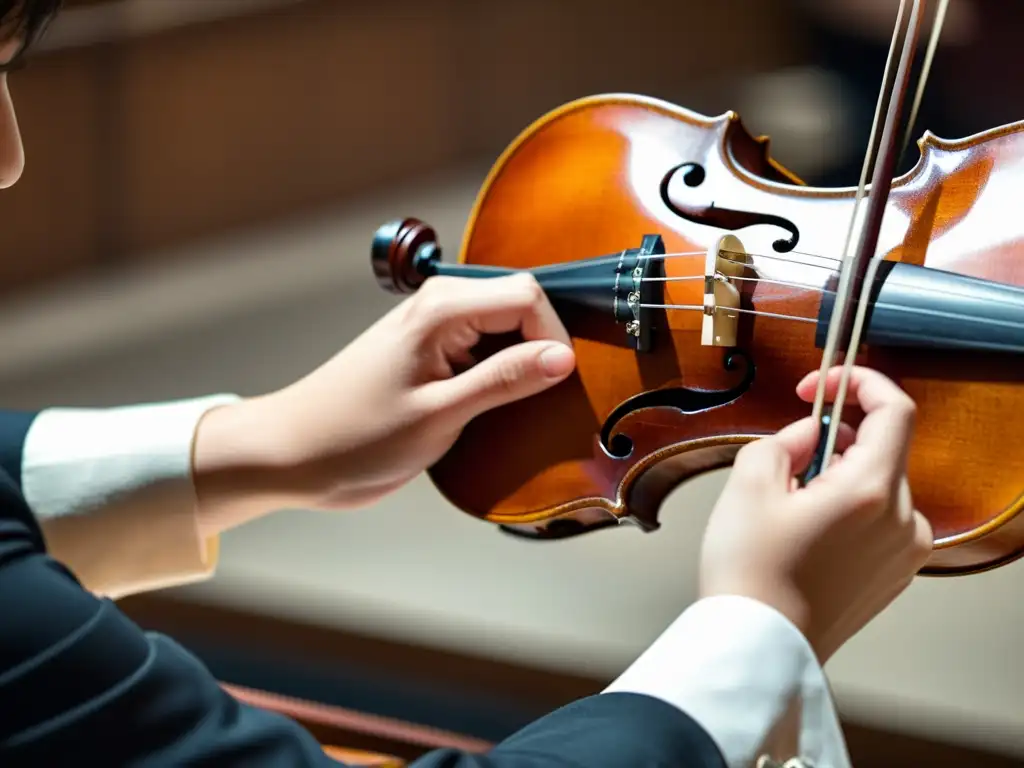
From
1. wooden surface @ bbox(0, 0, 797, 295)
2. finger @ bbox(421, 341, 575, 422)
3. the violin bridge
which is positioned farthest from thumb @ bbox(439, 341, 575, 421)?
wooden surface @ bbox(0, 0, 797, 295)

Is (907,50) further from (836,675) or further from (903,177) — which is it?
(836,675)

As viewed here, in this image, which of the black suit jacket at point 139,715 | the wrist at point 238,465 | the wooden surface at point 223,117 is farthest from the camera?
the wooden surface at point 223,117

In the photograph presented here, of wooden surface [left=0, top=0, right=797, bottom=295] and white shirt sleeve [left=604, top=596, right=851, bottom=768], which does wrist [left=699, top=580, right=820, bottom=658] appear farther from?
wooden surface [left=0, top=0, right=797, bottom=295]

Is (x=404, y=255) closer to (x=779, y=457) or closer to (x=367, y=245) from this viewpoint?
(x=779, y=457)

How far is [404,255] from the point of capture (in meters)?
0.84

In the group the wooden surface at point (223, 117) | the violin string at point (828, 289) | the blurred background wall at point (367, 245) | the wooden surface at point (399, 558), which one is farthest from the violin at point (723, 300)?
the wooden surface at point (223, 117)

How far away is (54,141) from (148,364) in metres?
0.44

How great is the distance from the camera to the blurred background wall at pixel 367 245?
99 cm

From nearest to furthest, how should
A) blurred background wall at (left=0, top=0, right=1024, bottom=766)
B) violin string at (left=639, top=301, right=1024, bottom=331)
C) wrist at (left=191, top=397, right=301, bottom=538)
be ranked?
violin string at (left=639, top=301, right=1024, bottom=331)
wrist at (left=191, top=397, right=301, bottom=538)
blurred background wall at (left=0, top=0, right=1024, bottom=766)

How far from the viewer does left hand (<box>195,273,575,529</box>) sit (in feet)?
2.45

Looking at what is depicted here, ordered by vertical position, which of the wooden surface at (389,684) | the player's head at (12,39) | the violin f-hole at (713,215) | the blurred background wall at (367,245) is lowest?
the wooden surface at (389,684)

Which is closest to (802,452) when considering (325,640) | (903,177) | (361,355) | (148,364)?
(903,177)

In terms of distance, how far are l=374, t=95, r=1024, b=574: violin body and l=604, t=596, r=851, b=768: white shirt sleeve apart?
0.49ft

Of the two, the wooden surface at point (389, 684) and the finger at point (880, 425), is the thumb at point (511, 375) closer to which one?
the finger at point (880, 425)
